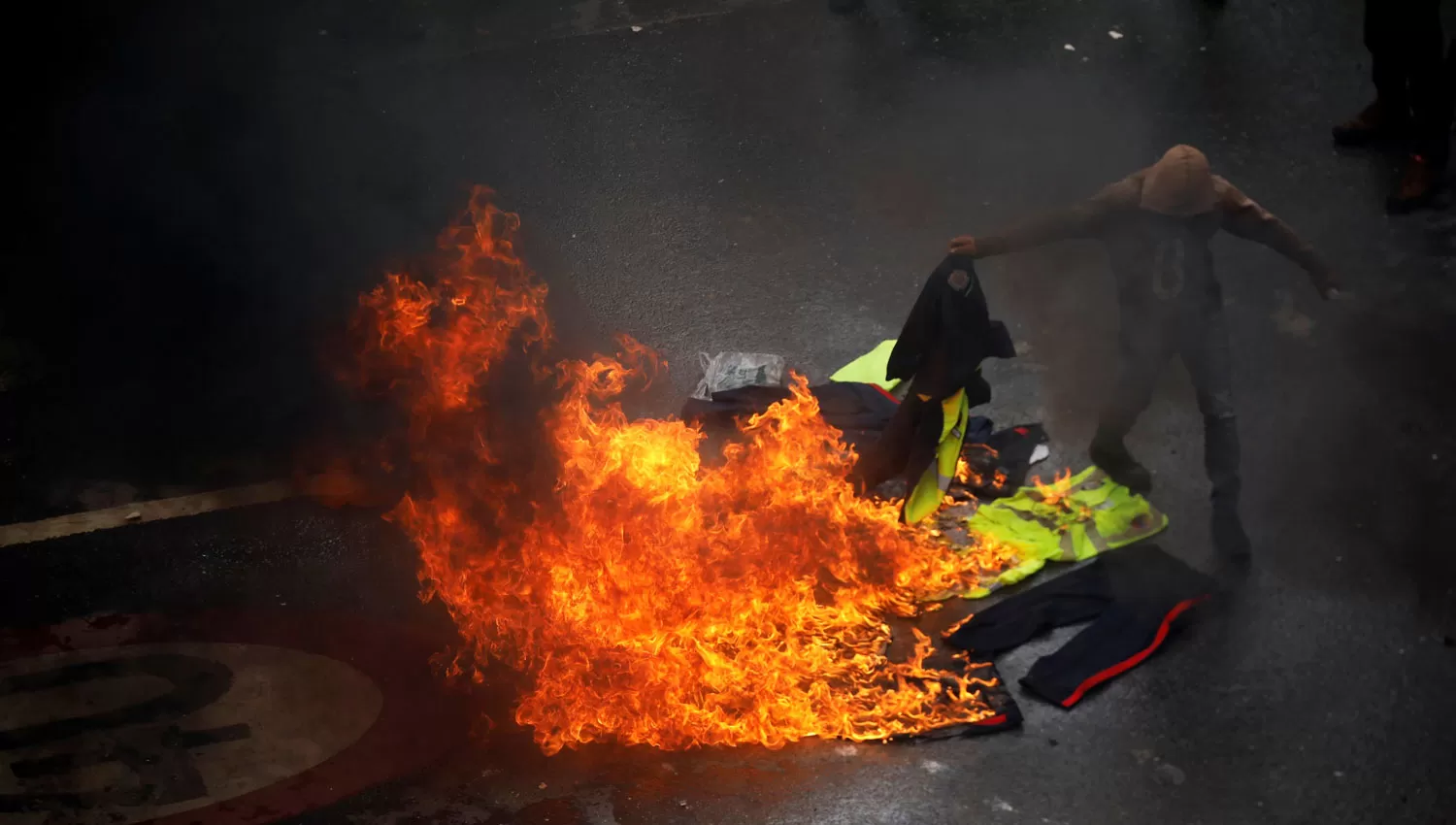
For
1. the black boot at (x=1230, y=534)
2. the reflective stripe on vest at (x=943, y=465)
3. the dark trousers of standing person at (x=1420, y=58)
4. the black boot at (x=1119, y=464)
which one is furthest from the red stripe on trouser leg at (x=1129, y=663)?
the dark trousers of standing person at (x=1420, y=58)

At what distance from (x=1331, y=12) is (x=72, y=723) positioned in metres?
10.0

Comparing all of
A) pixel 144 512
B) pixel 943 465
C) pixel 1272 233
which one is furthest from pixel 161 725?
pixel 1272 233

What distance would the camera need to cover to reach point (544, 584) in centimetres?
570

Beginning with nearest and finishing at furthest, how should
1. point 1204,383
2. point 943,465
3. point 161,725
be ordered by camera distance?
point 161,725 → point 1204,383 → point 943,465

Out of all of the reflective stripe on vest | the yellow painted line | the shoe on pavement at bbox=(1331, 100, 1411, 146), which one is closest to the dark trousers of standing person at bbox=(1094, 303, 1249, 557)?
the reflective stripe on vest

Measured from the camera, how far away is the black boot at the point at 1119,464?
20.3 ft

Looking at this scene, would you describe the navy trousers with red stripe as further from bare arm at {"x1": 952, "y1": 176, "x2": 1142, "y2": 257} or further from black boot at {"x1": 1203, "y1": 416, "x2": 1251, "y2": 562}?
bare arm at {"x1": 952, "y1": 176, "x2": 1142, "y2": 257}

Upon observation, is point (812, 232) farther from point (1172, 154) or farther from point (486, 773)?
point (486, 773)

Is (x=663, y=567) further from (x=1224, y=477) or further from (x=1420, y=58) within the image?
(x=1420, y=58)

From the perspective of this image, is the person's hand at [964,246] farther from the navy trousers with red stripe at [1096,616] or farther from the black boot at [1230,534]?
the black boot at [1230,534]

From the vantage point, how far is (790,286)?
25.5ft

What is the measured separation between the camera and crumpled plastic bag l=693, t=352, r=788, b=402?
6.83 meters

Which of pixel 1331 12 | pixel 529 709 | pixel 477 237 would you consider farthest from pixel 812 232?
pixel 1331 12

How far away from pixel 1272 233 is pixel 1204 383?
2.65ft
